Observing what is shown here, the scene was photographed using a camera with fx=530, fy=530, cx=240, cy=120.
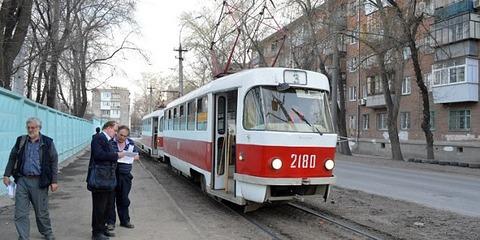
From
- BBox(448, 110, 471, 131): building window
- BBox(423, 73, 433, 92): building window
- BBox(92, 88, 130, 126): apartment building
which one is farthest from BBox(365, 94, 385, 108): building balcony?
BBox(92, 88, 130, 126): apartment building

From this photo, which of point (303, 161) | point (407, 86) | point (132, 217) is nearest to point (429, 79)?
point (407, 86)

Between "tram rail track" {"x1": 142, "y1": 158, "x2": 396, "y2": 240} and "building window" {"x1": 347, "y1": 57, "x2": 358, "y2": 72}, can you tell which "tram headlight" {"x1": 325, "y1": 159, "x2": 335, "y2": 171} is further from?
"building window" {"x1": 347, "y1": 57, "x2": 358, "y2": 72}

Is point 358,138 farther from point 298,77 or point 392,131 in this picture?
point 298,77

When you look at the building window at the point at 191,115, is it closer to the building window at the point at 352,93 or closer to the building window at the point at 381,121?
the building window at the point at 381,121

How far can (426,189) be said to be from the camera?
51.9ft

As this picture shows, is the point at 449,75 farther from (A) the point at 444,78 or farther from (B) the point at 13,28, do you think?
(B) the point at 13,28

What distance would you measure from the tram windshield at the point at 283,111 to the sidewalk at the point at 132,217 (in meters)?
2.25

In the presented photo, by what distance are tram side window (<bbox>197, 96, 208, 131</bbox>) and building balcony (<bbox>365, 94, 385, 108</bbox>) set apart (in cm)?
3584

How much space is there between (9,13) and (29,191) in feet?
34.8

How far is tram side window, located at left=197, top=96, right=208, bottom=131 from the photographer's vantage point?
40.2ft

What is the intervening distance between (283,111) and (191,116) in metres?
5.00

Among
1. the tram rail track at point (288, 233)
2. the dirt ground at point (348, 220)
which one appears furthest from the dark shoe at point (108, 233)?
the tram rail track at point (288, 233)

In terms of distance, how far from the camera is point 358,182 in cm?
1744

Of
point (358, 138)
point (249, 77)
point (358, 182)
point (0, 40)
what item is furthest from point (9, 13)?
point (358, 138)
